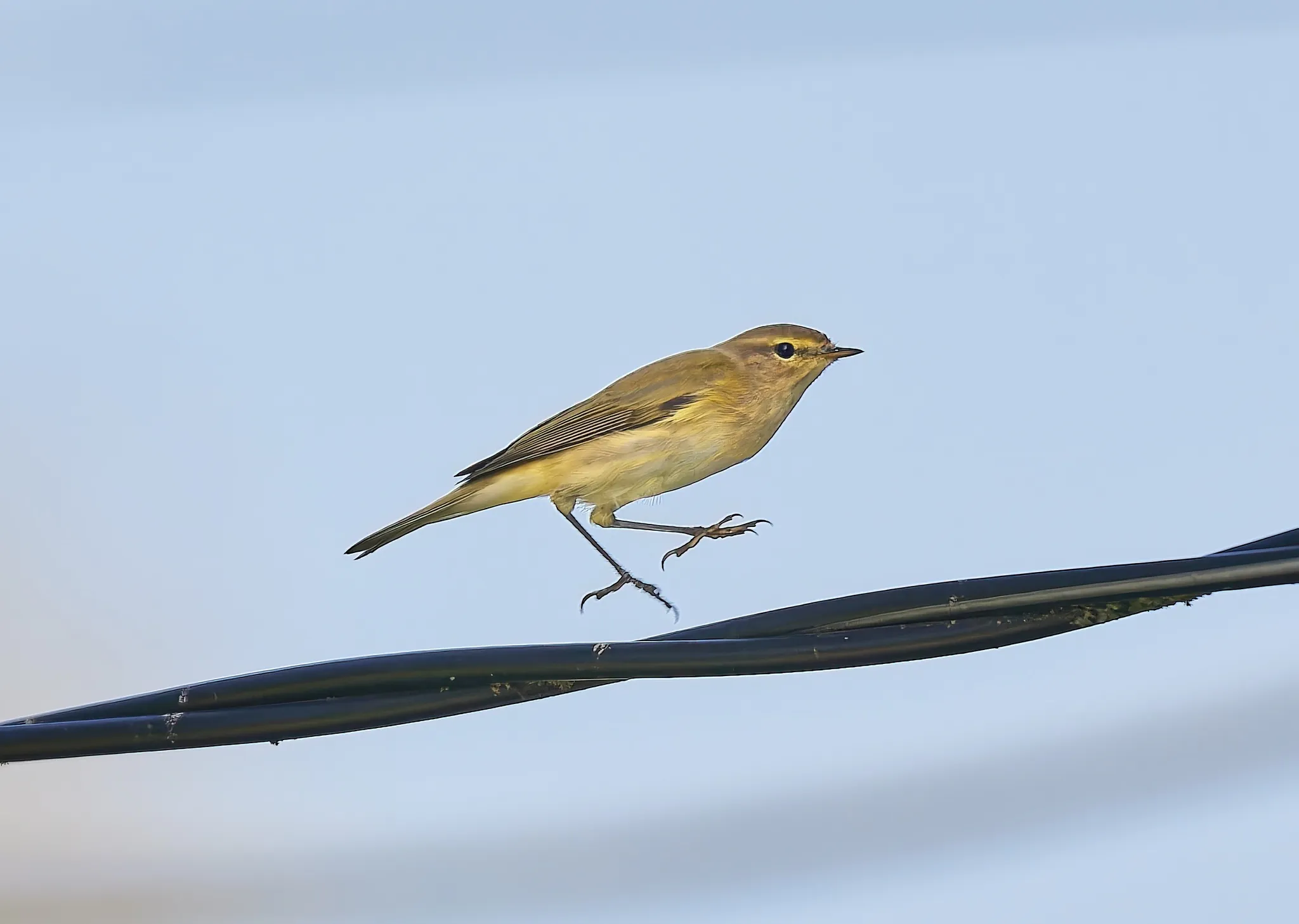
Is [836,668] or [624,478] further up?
[624,478]

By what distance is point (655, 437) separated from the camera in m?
6.15

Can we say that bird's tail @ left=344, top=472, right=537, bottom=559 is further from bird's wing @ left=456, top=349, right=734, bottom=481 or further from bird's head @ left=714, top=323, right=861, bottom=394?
bird's head @ left=714, top=323, right=861, bottom=394

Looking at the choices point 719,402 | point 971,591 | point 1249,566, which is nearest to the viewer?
point 1249,566

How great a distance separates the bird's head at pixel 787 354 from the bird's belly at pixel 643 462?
16.1 inches

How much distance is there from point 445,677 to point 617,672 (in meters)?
0.35

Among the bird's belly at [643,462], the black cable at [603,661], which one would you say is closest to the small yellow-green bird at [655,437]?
the bird's belly at [643,462]

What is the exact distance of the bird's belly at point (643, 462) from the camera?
242 inches

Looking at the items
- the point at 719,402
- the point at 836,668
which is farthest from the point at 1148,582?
the point at 719,402

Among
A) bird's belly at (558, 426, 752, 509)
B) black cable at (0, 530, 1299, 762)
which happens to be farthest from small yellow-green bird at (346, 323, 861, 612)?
black cable at (0, 530, 1299, 762)

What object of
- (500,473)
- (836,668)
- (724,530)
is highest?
(500,473)

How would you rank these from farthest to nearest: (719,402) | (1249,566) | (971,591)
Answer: (719,402) < (971,591) < (1249,566)

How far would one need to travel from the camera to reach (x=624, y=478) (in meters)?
6.20

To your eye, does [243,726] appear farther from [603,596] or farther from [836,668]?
[603,596]

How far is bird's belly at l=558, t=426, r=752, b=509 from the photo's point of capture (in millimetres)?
6141
